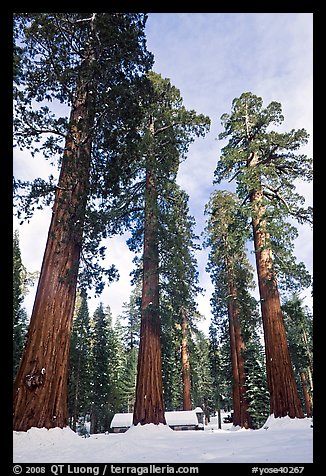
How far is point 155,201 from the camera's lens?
10.9 metres

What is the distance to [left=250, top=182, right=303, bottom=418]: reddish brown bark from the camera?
9.18m

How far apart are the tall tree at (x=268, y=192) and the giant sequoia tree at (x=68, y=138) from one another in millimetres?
4753

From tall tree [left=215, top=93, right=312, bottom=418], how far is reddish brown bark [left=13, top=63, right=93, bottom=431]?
588cm

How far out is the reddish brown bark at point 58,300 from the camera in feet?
18.5

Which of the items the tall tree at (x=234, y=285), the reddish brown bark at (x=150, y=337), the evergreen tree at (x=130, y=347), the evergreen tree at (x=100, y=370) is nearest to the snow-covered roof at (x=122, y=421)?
the evergreen tree at (x=100, y=370)

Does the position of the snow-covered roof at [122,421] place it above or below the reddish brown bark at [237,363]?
below

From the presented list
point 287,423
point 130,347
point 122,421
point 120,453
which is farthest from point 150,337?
point 130,347

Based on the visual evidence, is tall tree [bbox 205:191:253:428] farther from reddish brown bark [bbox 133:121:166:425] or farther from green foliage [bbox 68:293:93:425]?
green foliage [bbox 68:293:93:425]

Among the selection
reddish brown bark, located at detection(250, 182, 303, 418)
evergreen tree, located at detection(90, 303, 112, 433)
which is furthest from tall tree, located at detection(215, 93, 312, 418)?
evergreen tree, located at detection(90, 303, 112, 433)

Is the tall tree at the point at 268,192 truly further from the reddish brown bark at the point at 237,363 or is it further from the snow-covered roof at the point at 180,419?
the snow-covered roof at the point at 180,419

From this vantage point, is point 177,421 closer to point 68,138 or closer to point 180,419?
point 180,419

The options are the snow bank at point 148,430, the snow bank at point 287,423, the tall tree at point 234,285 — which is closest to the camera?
the snow bank at point 287,423
